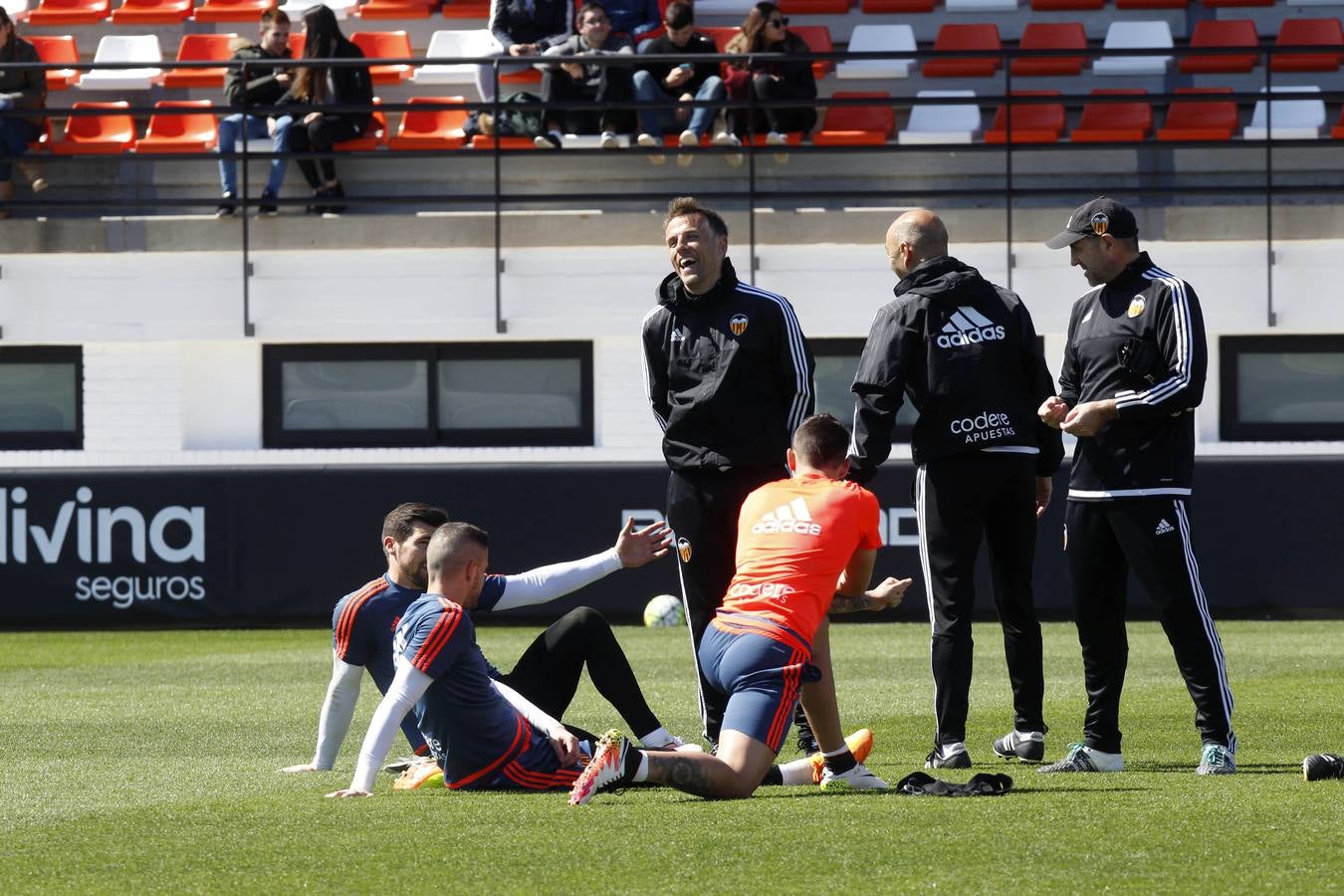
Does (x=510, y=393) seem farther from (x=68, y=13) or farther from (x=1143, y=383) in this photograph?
(x=1143, y=383)

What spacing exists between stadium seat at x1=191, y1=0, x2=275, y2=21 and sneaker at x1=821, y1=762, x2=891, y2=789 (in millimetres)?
14297

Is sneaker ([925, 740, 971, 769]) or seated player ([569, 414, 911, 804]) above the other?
seated player ([569, 414, 911, 804])

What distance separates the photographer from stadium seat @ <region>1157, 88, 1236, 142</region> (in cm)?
1642

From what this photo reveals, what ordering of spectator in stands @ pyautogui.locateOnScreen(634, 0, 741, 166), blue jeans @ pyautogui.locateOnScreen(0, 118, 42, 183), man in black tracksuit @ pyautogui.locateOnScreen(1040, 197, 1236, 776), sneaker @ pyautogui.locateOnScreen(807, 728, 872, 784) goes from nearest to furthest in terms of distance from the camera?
sneaker @ pyautogui.locateOnScreen(807, 728, 872, 784) < man in black tracksuit @ pyautogui.locateOnScreen(1040, 197, 1236, 776) < spectator in stands @ pyautogui.locateOnScreen(634, 0, 741, 166) < blue jeans @ pyautogui.locateOnScreen(0, 118, 42, 183)

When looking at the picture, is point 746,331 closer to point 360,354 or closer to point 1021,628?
point 1021,628

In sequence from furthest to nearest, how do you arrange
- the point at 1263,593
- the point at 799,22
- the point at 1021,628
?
1. the point at 799,22
2. the point at 1263,593
3. the point at 1021,628

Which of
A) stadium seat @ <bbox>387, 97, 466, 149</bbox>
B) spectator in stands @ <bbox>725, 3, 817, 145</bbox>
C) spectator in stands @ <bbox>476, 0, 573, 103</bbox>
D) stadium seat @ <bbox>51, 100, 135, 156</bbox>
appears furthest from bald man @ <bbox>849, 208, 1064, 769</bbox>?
stadium seat @ <bbox>51, 100, 135, 156</bbox>

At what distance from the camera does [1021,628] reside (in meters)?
6.58

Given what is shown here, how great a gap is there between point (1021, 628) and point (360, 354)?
10254 millimetres

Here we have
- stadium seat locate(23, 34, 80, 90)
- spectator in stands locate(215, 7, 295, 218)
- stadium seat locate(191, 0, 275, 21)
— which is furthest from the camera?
stadium seat locate(191, 0, 275, 21)

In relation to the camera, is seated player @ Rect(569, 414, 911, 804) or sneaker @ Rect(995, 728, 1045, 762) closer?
seated player @ Rect(569, 414, 911, 804)

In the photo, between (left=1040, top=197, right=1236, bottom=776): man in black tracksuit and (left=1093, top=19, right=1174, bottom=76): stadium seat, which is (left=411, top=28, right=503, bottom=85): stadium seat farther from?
(left=1040, top=197, right=1236, bottom=776): man in black tracksuit

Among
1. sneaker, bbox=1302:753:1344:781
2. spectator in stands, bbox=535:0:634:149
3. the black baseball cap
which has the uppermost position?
spectator in stands, bbox=535:0:634:149

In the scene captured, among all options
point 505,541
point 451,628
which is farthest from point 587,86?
point 451,628
